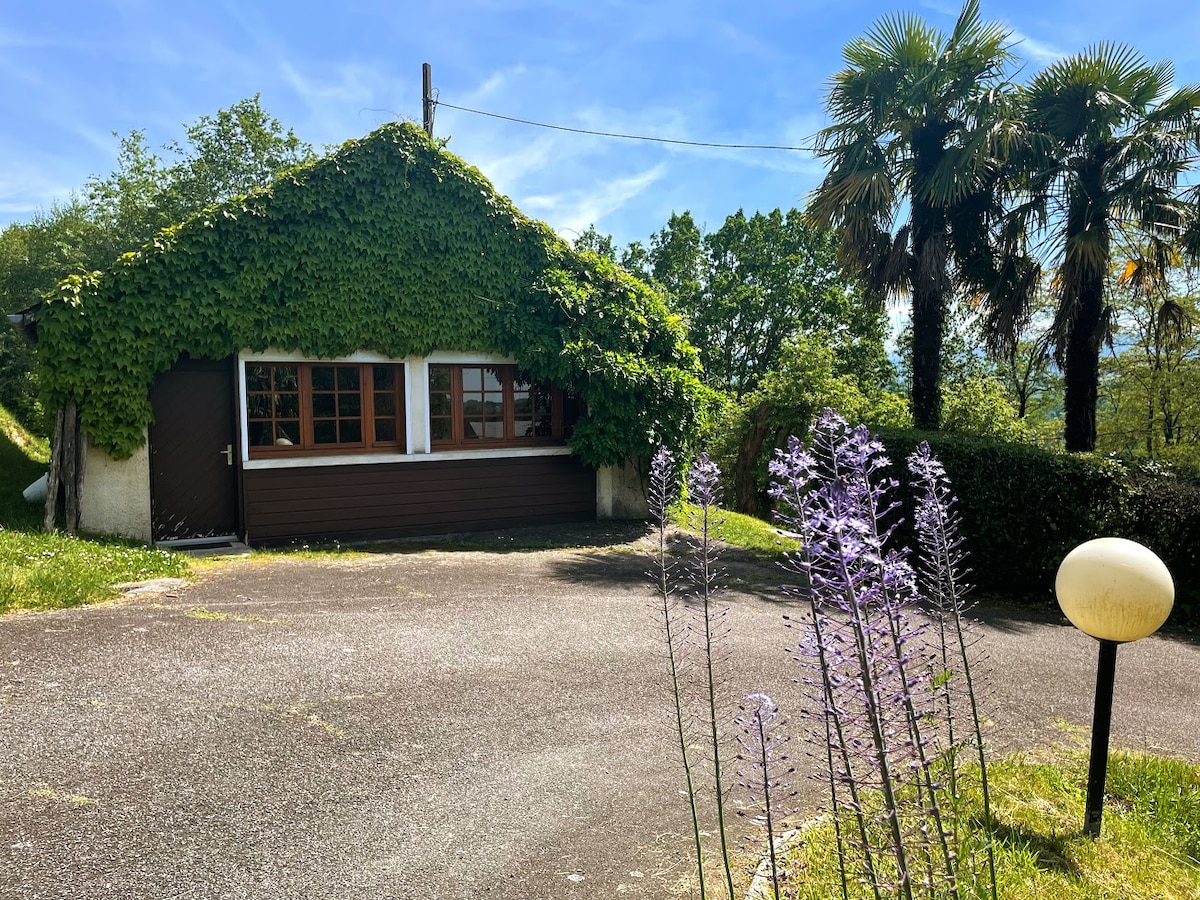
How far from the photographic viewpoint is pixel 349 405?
1078cm

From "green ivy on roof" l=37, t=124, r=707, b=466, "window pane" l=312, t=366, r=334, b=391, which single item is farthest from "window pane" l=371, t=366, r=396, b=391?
"window pane" l=312, t=366, r=334, b=391

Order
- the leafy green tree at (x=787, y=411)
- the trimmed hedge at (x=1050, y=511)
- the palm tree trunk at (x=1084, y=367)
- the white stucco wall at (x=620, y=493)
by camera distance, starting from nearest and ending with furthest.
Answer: the trimmed hedge at (x=1050, y=511) < the palm tree trunk at (x=1084, y=367) < the white stucco wall at (x=620, y=493) < the leafy green tree at (x=787, y=411)

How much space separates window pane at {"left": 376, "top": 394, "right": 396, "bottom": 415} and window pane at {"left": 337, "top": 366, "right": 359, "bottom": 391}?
0.37 meters

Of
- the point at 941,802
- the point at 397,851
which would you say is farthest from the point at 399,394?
the point at 941,802

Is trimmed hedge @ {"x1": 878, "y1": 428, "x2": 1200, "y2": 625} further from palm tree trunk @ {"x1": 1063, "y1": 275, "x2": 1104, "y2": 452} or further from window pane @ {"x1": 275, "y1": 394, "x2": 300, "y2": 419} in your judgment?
window pane @ {"x1": 275, "y1": 394, "x2": 300, "y2": 419}

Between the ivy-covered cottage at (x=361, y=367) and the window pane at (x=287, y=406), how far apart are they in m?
0.02

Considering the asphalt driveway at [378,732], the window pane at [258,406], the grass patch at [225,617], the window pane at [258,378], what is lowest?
the asphalt driveway at [378,732]

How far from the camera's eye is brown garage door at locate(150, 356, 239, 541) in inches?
385

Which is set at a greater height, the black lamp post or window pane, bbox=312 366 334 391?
window pane, bbox=312 366 334 391

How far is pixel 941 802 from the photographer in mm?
3428

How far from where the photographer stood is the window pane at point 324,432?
1054 centimetres

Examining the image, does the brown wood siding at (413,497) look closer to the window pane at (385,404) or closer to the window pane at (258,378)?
the window pane at (385,404)

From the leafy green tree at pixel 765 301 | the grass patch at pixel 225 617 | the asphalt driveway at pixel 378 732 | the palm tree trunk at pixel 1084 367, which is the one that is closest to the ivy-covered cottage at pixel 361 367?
the asphalt driveway at pixel 378 732

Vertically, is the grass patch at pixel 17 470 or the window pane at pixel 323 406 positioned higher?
the window pane at pixel 323 406
